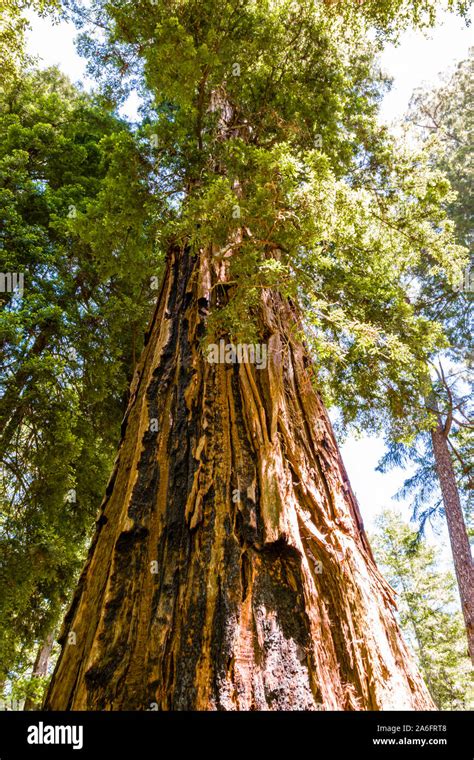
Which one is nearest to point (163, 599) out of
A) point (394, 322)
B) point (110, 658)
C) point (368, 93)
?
point (110, 658)

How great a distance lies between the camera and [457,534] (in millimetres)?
7668

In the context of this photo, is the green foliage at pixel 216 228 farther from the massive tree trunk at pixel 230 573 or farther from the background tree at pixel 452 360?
the background tree at pixel 452 360

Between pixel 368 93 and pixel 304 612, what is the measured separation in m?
6.88

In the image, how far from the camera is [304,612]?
1.86 metres

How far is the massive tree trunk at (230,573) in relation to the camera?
173 centimetres

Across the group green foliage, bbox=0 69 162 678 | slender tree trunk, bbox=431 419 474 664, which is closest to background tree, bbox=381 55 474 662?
slender tree trunk, bbox=431 419 474 664

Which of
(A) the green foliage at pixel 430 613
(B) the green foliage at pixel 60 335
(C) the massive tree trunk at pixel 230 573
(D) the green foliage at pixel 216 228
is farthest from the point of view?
A: (A) the green foliage at pixel 430 613

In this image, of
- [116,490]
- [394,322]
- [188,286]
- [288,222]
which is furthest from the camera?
[394,322]

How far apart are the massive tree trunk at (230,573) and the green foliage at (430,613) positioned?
414 inches

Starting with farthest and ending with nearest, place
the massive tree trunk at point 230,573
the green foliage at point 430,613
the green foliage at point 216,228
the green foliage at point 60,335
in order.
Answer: the green foliage at point 430,613
the green foliage at point 60,335
the green foliage at point 216,228
the massive tree trunk at point 230,573

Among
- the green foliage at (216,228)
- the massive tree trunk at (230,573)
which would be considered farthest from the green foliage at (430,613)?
the massive tree trunk at (230,573)

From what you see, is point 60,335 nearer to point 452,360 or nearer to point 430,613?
point 452,360
